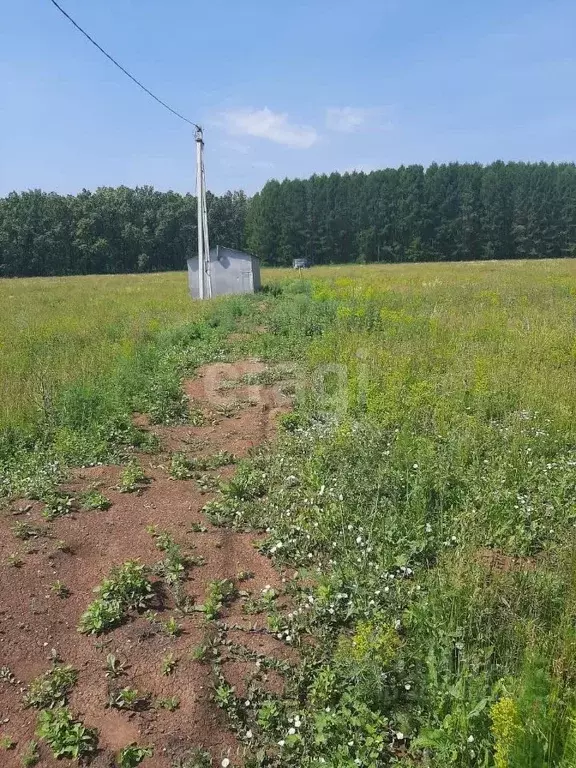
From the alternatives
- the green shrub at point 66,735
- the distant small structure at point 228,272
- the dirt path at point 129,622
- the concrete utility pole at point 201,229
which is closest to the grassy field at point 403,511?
the dirt path at point 129,622

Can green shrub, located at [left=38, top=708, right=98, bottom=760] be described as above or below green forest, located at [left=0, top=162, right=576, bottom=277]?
below

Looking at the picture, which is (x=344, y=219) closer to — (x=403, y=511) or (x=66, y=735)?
(x=403, y=511)

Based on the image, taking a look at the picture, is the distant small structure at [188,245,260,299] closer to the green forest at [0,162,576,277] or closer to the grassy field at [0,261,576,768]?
the grassy field at [0,261,576,768]

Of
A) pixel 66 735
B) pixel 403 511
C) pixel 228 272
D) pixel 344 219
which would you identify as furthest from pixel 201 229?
pixel 344 219

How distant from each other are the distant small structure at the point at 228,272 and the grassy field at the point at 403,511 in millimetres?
12059

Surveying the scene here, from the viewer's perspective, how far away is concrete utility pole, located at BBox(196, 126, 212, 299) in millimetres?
19922

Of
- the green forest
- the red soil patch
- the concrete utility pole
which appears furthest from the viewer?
the green forest

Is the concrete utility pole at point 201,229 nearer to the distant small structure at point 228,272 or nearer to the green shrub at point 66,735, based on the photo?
the distant small structure at point 228,272

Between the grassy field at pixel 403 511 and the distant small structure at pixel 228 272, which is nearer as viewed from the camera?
the grassy field at pixel 403 511

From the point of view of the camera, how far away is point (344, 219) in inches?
3076

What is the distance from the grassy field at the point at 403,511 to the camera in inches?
106

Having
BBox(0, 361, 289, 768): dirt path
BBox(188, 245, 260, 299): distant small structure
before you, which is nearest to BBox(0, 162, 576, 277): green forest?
BBox(188, 245, 260, 299): distant small structure

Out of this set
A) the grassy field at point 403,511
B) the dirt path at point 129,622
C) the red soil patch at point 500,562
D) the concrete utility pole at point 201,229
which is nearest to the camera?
the grassy field at point 403,511

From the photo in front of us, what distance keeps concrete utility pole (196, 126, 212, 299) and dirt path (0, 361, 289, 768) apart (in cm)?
→ 1525
